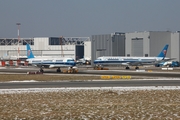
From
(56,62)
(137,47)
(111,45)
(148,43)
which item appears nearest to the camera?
(56,62)

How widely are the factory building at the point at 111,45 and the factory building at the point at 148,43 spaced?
626 centimetres

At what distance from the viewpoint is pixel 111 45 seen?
164 metres

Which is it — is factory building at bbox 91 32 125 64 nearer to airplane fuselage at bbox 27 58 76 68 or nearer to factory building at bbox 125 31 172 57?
factory building at bbox 125 31 172 57

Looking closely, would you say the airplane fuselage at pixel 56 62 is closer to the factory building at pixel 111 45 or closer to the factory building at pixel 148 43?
the factory building at pixel 148 43

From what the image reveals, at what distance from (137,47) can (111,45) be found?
13747mm

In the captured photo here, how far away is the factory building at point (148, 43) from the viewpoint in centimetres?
15150

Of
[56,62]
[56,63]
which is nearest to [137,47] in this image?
[56,62]

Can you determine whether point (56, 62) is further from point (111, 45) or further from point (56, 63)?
point (111, 45)

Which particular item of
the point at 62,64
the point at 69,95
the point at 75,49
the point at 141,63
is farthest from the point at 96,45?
the point at 69,95

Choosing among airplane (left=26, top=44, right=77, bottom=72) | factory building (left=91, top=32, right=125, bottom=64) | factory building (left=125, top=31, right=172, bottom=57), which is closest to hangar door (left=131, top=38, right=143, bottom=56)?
factory building (left=125, top=31, right=172, bottom=57)

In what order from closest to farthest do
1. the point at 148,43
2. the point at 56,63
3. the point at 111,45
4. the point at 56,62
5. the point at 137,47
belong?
the point at 56,63 → the point at 56,62 → the point at 148,43 → the point at 137,47 → the point at 111,45

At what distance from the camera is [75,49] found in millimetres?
193750

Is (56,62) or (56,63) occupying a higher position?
(56,62)

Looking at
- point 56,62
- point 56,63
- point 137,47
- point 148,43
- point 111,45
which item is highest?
point 148,43
